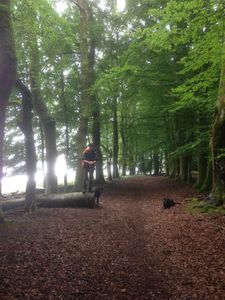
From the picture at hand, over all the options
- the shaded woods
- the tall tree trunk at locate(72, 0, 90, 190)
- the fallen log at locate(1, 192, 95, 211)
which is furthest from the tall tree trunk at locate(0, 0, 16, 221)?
the tall tree trunk at locate(72, 0, 90, 190)

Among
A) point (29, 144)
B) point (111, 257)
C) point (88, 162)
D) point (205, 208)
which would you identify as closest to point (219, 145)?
point (205, 208)

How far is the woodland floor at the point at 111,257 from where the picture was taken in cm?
527

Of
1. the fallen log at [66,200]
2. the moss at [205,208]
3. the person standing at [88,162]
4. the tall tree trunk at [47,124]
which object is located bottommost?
the moss at [205,208]

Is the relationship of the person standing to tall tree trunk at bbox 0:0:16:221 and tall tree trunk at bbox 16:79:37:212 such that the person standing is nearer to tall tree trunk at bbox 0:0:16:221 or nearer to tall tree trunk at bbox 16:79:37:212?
tall tree trunk at bbox 16:79:37:212

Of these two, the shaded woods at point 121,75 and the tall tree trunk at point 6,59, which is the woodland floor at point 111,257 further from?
the tall tree trunk at point 6,59

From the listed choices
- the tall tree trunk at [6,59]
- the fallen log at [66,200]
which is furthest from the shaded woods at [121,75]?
the fallen log at [66,200]

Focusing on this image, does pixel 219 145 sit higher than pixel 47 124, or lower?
lower

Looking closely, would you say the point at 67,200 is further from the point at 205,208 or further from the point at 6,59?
the point at 6,59

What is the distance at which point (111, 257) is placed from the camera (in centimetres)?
691

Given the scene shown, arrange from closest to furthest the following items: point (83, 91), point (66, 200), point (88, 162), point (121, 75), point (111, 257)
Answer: point (111, 257) < point (66, 200) < point (88, 162) < point (121, 75) < point (83, 91)

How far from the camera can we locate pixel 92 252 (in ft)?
23.4

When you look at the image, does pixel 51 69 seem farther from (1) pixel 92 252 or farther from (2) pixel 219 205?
(1) pixel 92 252

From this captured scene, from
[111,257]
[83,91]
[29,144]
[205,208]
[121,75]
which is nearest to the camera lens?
[111,257]

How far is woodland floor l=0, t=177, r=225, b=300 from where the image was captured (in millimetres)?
5266
